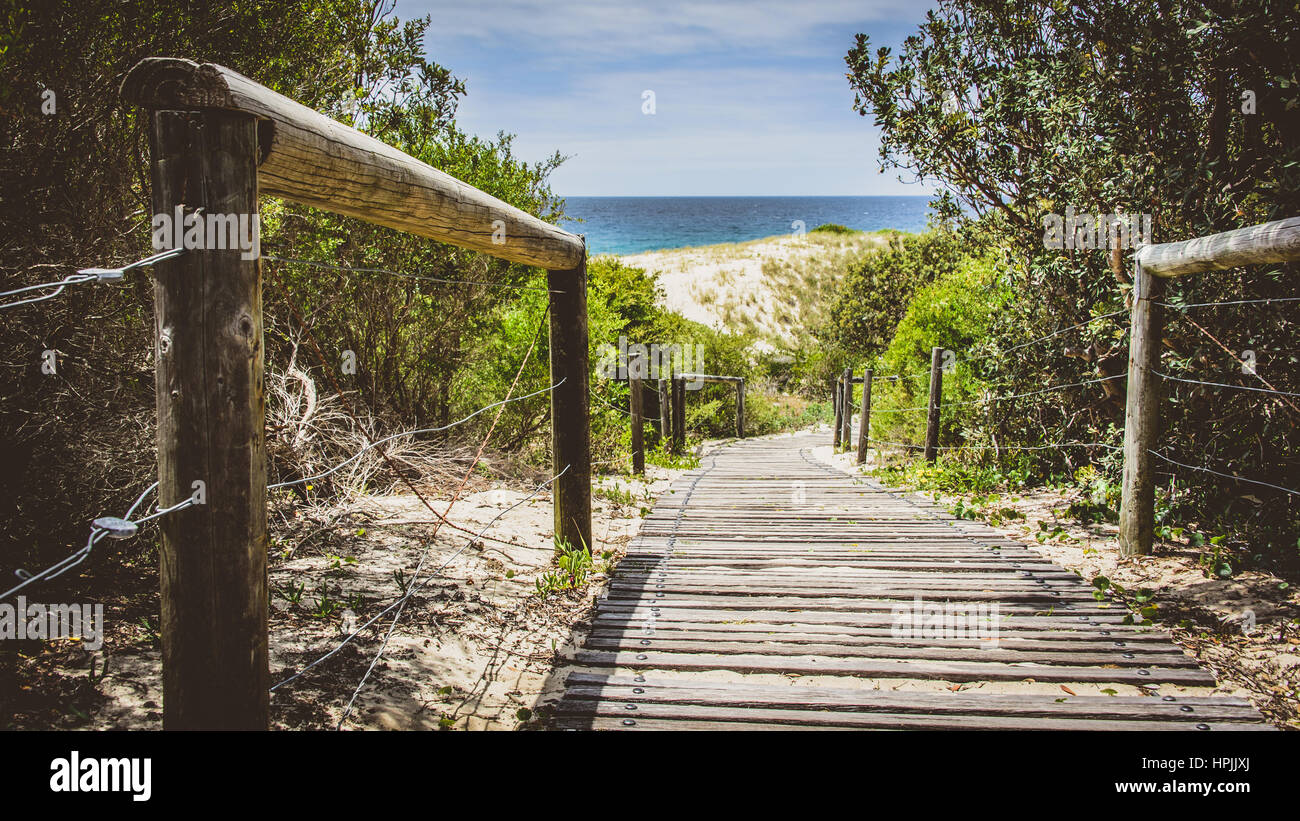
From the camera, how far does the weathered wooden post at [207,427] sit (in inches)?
64.9

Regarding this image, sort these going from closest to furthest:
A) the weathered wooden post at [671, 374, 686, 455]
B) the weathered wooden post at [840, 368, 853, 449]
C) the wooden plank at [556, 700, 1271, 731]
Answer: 1. the wooden plank at [556, 700, 1271, 731]
2. the weathered wooden post at [671, 374, 686, 455]
3. the weathered wooden post at [840, 368, 853, 449]

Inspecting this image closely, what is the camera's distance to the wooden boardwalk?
281 centimetres

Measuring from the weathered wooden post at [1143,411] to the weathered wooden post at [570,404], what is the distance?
134 inches

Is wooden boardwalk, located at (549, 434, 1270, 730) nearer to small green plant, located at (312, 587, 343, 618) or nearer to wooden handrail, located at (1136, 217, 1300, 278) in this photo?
small green plant, located at (312, 587, 343, 618)

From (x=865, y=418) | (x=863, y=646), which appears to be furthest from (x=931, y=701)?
(x=865, y=418)

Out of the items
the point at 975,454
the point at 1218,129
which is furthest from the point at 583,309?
the point at 975,454

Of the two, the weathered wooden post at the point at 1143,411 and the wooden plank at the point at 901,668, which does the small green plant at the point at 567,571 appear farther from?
the weathered wooden post at the point at 1143,411

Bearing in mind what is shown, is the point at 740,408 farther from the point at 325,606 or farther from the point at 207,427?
the point at 207,427

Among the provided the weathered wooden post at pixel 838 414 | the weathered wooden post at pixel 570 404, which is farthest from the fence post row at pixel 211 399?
the weathered wooden post at pixel 838 414

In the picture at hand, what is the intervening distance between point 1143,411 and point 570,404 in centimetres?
357

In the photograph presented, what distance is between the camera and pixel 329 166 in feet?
6.99

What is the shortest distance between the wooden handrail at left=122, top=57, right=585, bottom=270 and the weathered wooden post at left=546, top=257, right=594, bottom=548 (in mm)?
1111

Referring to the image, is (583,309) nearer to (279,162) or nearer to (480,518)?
(480,518)

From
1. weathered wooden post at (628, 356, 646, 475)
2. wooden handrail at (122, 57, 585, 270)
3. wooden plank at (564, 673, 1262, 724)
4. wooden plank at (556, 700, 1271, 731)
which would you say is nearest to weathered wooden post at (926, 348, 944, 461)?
weathered wooden post at (628, 356, 646, 475)
